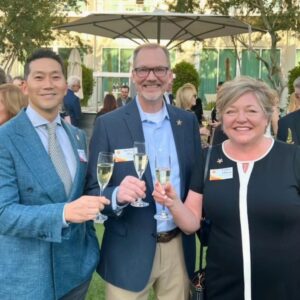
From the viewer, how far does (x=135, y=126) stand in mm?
3139

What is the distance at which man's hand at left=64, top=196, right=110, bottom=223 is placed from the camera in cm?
233

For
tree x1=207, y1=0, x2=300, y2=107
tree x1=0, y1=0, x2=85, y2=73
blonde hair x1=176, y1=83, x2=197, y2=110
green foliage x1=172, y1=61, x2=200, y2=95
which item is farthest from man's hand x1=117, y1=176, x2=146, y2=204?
green foliage x1=172, y1=61, x2=200, y2=95

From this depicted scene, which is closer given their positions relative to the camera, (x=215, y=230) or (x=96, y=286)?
(x=215, y=230)

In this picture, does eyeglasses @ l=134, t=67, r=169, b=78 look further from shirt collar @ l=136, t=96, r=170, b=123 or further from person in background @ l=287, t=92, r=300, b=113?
person in background @ l=287, t=92, r=300, b=113

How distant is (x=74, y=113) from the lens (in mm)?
11336

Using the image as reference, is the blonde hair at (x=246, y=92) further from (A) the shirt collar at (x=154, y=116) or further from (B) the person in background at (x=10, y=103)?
(B) the person in background at (x=10, y=103)

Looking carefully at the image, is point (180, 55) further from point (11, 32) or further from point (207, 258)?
point (207, 258)

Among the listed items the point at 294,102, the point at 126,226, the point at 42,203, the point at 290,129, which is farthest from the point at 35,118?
the point at 294,102

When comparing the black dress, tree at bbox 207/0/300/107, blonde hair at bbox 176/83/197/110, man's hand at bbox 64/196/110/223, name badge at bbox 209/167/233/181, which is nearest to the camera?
man's hand at bbox 64/196/110/223

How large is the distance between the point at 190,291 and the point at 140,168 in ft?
2.96

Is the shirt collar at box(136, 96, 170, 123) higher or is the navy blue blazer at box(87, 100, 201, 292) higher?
the shirt collar at box(136, 96, 170, 123)

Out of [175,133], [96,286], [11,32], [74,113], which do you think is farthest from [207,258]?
[11,32]

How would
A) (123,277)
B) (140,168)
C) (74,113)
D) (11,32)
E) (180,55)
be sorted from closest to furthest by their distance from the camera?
(140,168)
(123,277)
(74,113)
(11,32)
(180,55)

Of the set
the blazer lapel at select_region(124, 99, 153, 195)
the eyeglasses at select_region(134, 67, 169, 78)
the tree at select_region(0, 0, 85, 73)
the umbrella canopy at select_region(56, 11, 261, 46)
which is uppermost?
the tree at select_region(0, 0, 85, 73)
